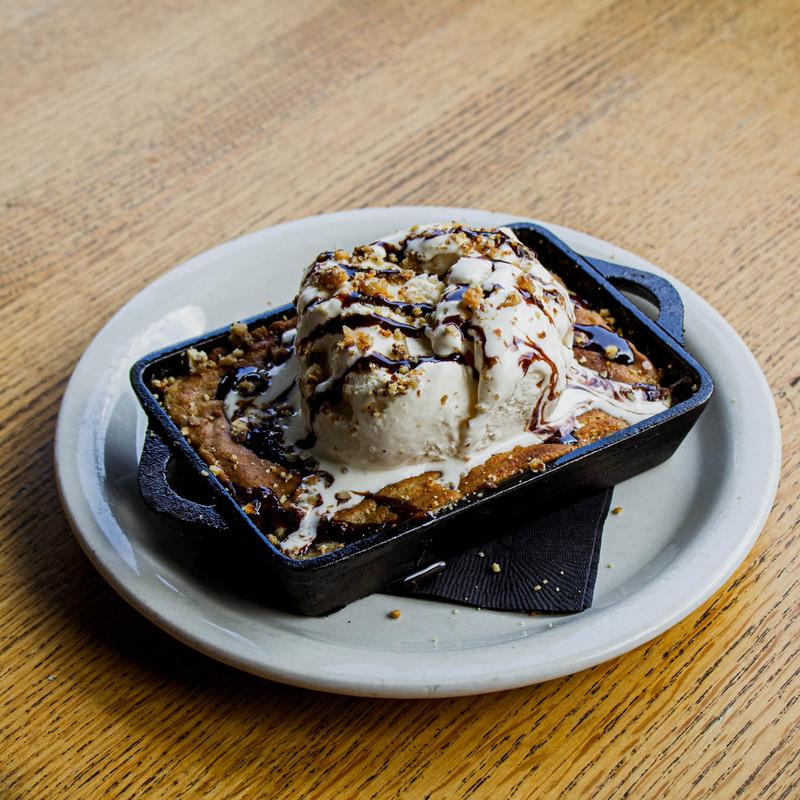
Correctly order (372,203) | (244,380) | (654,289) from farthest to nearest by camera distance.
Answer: (372,203), (654,289), (244,380)

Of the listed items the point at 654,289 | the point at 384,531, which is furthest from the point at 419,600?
the point at 654,289

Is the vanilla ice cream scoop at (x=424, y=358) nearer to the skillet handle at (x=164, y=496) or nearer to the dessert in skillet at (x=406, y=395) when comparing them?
the dessert in skillet at (x=406, y=395)

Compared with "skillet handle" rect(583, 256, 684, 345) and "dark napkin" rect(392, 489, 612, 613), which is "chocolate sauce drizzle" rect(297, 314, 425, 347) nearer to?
"dark napkin" rect(392, 489, 612, 613)

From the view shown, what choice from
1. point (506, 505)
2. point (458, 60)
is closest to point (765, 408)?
point (506, 505)

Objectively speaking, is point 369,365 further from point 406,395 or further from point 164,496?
point 164,496

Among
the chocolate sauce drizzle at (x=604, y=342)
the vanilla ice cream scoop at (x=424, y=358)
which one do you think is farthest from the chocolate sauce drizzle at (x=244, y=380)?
the chocolate sauce drizzle at (x=604, y=342)

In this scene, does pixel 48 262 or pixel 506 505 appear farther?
pixel 48 262

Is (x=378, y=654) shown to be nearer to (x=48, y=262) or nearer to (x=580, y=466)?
(x=580, y=466)
